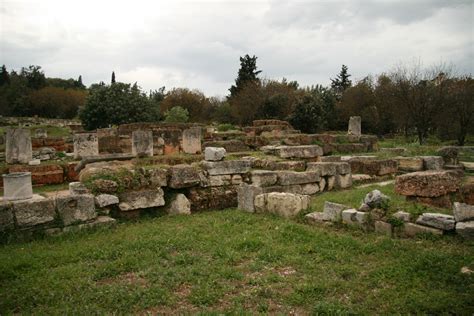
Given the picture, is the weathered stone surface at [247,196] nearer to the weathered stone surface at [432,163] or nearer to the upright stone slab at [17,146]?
the weathered stone surface at [432,163]

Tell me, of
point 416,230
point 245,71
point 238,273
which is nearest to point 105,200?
point 238,273

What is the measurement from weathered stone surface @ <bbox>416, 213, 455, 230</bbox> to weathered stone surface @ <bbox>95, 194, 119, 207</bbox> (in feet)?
19.4

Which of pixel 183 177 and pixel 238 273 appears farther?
pixel 183 177

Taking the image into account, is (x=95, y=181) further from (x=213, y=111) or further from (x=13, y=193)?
(x=213, y=111)

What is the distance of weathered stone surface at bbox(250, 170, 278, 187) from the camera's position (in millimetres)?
9828

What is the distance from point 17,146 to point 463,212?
13.6 meters

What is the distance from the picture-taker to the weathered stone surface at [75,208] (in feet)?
23.0

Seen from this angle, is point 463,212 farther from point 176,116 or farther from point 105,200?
point 176,116

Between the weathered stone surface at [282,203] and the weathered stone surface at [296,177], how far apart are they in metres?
1.70

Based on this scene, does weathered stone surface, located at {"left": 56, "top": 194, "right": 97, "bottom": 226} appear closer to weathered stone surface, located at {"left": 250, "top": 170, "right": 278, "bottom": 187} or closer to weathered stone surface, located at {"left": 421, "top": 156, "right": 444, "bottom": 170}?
weathered stone surface, located at {"left": 250, "top": 170, "right": 278, "bottom": 187}

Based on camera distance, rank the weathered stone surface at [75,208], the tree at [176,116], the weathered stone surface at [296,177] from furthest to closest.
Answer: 1. the tree at [176,116]
2. the weathered stone surface at [296,177]
3. the weathered stone surface at [75,208]

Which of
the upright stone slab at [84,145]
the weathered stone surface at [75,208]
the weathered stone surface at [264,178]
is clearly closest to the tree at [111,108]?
the upright stone slab at [84,145]

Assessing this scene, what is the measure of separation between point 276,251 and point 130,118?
1058 inches

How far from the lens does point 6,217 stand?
6.48 meters
